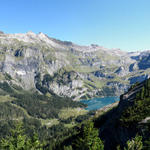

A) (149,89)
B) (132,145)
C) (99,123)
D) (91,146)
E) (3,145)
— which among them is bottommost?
(99,123)

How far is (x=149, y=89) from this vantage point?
276ft

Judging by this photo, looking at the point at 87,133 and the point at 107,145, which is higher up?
the point at 87,133

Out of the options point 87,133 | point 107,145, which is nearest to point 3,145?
point 87,133

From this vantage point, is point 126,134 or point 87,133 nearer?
point 87,133

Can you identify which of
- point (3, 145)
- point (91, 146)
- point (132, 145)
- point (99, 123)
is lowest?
point (99, 123)

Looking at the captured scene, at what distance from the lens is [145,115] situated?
6256 centimetres

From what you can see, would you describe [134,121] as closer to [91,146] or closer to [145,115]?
[145,115]

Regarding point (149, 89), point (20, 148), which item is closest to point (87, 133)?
point (20, 148)

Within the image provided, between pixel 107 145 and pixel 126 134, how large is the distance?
18.5 meters

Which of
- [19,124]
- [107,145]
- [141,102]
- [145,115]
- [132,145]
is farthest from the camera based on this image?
[107,145]

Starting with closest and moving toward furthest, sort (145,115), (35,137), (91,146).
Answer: (91,146) < (35,137) < (145,115)

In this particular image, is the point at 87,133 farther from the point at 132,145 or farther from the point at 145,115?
the point at 145,115

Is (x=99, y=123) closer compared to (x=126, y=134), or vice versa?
(x=126, y=134)

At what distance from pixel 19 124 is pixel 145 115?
4460 cm
